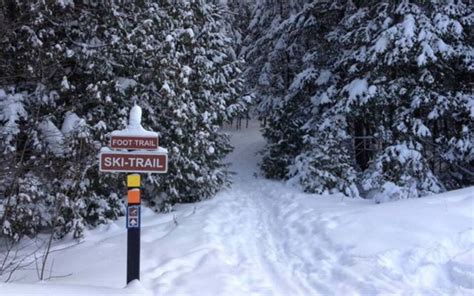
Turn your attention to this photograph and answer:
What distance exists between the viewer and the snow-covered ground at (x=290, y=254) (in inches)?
209

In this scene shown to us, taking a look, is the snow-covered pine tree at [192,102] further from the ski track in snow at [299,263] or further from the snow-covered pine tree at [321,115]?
the snow-covered pine tree at [321,115]

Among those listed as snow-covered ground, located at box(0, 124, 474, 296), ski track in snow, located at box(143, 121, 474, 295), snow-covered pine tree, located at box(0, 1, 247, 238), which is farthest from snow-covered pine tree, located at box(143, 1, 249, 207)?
→ ski track in snow, located at box(143, 121, 474, 295)

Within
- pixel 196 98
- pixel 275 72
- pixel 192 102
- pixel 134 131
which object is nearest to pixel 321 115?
pixel 196 98

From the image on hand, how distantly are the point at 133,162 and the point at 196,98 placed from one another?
7.88m

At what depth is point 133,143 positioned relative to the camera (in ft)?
16.1

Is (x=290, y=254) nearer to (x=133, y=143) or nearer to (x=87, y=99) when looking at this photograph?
(x=133, y=143)

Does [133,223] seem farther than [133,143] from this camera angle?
Yes

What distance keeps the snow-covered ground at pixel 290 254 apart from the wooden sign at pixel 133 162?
1.28 m

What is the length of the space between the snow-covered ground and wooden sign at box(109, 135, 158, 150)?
152 cm

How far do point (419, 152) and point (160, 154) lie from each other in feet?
28.5

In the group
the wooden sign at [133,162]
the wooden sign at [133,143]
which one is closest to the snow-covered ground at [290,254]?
the wooden sign at [133,162]

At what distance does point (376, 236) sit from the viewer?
6.92 metres

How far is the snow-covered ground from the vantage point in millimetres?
5297

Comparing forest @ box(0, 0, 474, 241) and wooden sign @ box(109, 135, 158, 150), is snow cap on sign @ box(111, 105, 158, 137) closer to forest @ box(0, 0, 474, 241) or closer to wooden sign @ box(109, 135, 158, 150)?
wooden sign @ box(109, 135, 158, 150)
